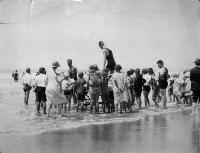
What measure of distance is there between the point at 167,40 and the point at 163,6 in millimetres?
364

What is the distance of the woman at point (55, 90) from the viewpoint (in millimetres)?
5034

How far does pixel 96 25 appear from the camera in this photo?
4.89 meters

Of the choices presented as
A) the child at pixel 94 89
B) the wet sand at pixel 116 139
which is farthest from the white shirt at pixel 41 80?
the child at pixel 94 89

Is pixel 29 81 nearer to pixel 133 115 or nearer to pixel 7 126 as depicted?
pixel 7 126

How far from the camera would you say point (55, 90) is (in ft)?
17.4

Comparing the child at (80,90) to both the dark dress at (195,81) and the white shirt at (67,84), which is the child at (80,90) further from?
the dark dress at (195,81)

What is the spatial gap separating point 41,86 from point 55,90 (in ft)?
0.72

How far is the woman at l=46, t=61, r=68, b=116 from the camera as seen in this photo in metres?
5.03

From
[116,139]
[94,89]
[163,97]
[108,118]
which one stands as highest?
[94,89]

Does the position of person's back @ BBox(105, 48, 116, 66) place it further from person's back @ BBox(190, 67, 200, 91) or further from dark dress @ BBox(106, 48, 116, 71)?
person's back @ BBox(190, 67, 200, 91)

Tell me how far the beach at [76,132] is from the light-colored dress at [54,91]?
18 cm

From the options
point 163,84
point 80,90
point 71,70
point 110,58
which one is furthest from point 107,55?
point 163,84

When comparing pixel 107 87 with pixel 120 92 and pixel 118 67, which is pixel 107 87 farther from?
pixel 118 67

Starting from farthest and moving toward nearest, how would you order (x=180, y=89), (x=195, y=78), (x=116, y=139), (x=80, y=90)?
(x=180, y=89)
(x=80, y=90)
(x=195, y=78)
(x=116, y=139)
